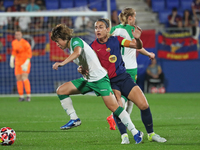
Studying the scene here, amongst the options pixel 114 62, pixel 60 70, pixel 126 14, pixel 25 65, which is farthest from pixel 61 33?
pixel 60 70

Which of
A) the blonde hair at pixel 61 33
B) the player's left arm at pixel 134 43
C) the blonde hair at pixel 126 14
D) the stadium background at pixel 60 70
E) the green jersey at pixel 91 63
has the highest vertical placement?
the blonde hair at pixel 126 14

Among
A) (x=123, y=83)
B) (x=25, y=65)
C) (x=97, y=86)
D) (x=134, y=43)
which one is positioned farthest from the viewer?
(x=25, y=65)

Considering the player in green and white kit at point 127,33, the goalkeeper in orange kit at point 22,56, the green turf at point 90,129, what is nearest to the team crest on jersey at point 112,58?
the green turf at point 90,129

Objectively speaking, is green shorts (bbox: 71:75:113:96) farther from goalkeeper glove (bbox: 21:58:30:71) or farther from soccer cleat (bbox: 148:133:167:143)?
goalkeeper glove (bbox: 21:58:30:71)

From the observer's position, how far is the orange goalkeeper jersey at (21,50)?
12617mm

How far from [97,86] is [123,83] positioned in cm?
37

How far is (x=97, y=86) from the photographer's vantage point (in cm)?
520

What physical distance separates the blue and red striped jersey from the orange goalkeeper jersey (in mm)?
7602

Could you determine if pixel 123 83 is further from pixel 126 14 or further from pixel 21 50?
pixel 21 50

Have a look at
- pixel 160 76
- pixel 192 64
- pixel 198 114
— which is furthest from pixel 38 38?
pixel 198 114

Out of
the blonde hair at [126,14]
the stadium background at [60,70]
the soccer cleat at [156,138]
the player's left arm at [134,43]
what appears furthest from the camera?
the stadium background at [60,70]

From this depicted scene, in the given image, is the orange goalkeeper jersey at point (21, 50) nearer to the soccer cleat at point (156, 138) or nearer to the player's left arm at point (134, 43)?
the player's left arm at point (134, 43)

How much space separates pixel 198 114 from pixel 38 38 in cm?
806

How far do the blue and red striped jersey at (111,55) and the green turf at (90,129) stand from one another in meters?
1.00
